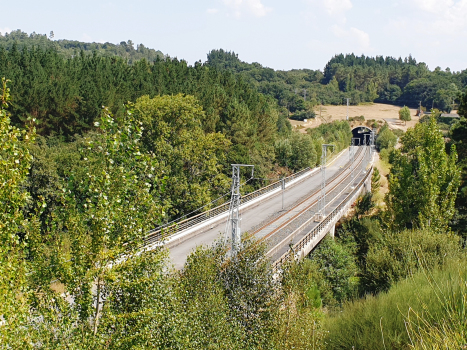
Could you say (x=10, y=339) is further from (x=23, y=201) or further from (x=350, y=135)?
(x=350, y=135)

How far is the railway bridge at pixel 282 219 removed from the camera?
31.2 m

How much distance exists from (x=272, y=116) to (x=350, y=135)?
155ft

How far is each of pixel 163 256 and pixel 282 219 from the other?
102 feet

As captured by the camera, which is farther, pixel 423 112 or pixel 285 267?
pixel 423 112

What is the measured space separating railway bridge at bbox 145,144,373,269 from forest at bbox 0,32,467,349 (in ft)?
6.40

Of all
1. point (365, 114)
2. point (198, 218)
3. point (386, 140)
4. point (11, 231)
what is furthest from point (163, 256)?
point (365, 114)

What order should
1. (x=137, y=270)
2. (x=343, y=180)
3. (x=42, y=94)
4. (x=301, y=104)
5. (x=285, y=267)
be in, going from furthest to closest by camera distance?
1. (x=301, y=104)
2. (x=343, y=180)
3. (x=42, y=94)
4. (x=285, y=267)
5. (x=137, y=270)

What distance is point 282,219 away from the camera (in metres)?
40.7

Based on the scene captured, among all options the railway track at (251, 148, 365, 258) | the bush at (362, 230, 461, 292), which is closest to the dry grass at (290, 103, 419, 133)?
the railway track at (251, 148, 365, 258)

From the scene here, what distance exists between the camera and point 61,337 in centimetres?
836

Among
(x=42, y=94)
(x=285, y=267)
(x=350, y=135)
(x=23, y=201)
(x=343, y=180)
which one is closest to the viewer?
(x=23, y=201)

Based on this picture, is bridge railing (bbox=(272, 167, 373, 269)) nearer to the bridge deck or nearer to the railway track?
the railway track

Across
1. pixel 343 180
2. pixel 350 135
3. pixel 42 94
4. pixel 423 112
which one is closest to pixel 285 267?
pixel 42 94

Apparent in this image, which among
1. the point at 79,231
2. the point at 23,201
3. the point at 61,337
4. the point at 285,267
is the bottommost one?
the point at 285,267
